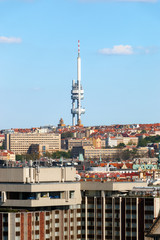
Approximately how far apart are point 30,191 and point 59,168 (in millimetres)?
4162

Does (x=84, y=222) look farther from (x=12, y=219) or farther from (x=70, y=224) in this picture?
(x=12, y=219)

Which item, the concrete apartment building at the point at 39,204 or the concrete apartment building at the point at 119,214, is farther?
the concrete apartment building at the point at 119,214

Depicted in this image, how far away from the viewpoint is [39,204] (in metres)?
69.8

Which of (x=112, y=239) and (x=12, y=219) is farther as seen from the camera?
(x=112, y=239)

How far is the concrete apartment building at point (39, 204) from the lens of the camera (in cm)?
6775

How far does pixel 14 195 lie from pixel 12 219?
3.41m

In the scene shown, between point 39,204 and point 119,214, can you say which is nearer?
point 39,204

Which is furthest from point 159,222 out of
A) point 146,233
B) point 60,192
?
point 60,192

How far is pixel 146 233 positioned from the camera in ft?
232

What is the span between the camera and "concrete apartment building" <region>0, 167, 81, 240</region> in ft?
222

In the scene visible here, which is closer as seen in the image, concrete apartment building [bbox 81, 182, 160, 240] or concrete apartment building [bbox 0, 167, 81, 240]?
concrete apartment building [bbox 0, 167, 81, 240]

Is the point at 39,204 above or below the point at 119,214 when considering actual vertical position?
above

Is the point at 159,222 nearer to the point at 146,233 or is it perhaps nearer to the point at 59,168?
the point at 146,233

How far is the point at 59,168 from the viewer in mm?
73438
